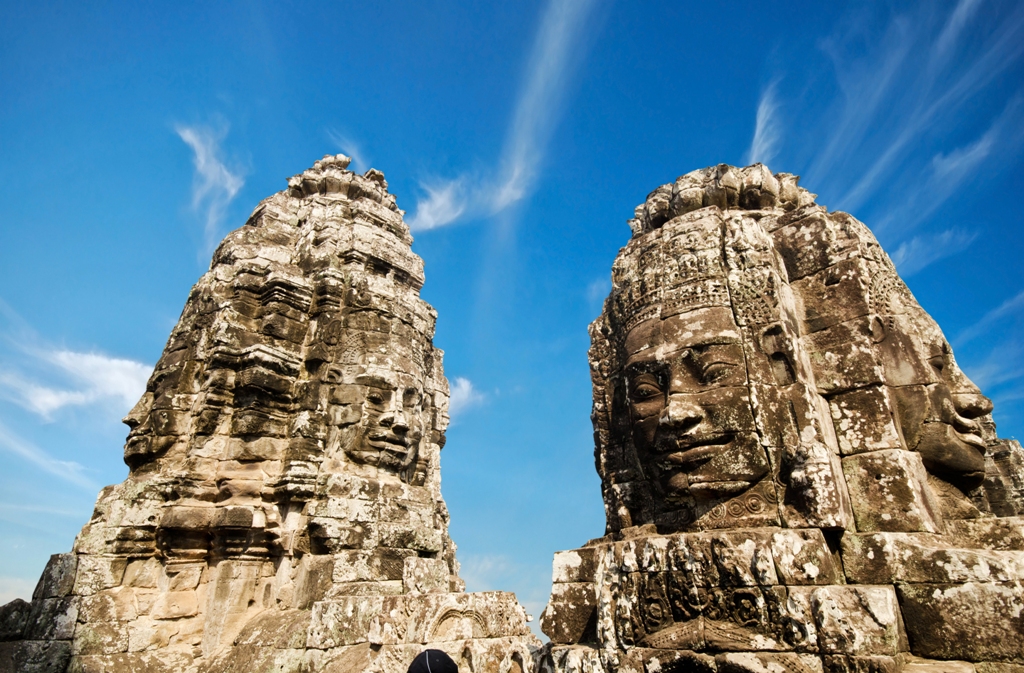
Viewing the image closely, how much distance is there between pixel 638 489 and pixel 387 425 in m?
4.15

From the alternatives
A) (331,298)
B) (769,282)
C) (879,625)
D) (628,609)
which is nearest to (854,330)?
(769,282)

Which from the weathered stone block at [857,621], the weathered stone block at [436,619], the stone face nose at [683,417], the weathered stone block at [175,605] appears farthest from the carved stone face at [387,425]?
the weathered stone block at [857,621]

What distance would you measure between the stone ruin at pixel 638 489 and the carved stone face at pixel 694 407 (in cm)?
2

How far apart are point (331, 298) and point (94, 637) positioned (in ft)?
17.3

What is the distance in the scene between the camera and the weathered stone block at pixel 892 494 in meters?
4.34

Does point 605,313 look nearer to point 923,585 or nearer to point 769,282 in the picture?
point 769,282

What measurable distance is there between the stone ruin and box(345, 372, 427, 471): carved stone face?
0.13ft

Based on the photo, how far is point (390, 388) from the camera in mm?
8852

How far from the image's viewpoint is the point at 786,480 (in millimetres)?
4473

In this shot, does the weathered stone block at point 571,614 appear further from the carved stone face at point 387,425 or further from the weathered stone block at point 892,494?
the carved stone face at point 387,425

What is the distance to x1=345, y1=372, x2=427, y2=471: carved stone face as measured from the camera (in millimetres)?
8398

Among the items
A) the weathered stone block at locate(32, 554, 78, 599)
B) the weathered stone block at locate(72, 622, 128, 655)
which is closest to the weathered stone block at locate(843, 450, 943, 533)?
the weathered stone block at locate(72, 622, 128, 655)

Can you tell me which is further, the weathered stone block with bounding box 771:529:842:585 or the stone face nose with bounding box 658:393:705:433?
the stone face nose with bounding box 658:393:705:433

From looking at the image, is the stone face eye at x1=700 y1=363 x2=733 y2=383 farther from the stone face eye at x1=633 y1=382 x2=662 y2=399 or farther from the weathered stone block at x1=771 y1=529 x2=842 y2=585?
the weathered stone block at x1=771 y1=529 x2=842 y2=585
